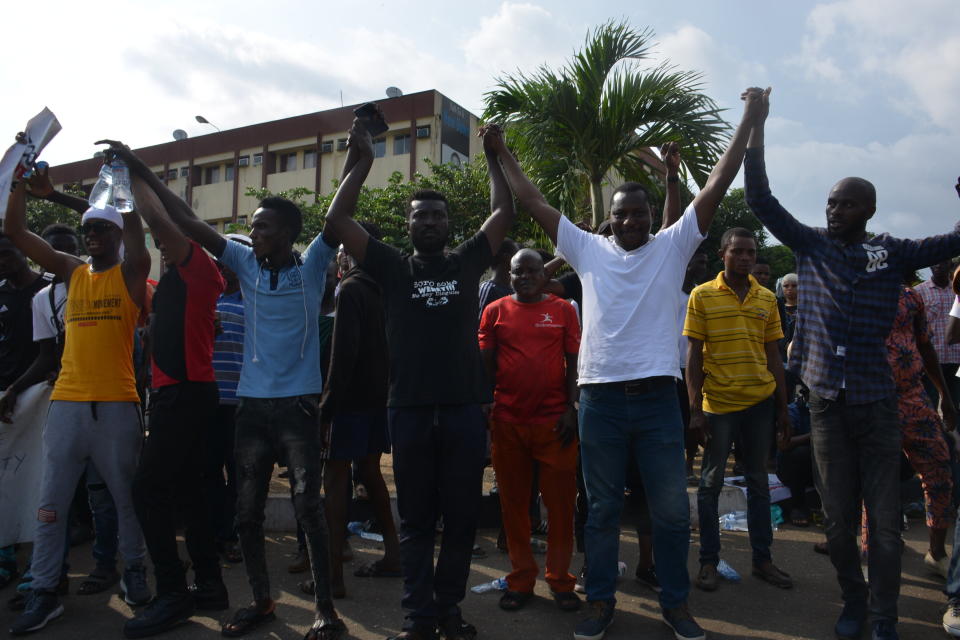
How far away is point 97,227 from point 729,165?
3.52m

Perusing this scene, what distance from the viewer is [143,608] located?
3812mm

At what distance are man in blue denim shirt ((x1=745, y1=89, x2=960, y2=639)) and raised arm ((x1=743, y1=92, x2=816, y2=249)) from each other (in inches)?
0.4

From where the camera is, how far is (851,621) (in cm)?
353

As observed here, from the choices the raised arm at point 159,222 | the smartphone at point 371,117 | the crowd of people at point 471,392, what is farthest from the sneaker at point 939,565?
the raised arm at point 159,222

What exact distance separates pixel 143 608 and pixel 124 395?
1.19 m

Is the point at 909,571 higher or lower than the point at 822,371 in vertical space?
lower

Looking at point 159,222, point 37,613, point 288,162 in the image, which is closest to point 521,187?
point 159,222

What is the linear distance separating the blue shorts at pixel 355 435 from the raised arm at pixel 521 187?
1.63 m

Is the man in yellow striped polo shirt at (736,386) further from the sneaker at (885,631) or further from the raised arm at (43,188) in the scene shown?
the raised arm at (43,188)

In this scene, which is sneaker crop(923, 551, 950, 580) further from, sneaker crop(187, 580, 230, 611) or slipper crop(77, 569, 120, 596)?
slipper crop(77, 569, 120, 596)

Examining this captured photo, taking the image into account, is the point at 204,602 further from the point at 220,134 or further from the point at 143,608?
the point at 220,134

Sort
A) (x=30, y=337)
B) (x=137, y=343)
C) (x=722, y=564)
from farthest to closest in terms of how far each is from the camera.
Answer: (x=137, y=343) → (x=30, y=337) → (x=722, y=564)

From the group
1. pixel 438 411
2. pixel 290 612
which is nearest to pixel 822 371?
pixel 438 411

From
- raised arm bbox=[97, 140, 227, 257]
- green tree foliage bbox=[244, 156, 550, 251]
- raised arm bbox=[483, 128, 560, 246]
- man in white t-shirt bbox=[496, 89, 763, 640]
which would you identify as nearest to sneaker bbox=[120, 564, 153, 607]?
raised arm bbox=[97, 140, 227, 257]
